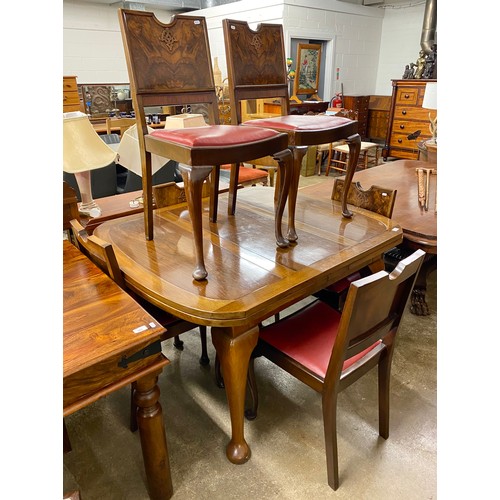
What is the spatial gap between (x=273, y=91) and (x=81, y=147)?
0.96m

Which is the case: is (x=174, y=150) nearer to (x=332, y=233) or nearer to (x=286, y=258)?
(x=286, y=258)

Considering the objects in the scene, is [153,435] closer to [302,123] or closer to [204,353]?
[204,353]

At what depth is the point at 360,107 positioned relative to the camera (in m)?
7.05

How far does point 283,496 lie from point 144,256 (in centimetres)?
100

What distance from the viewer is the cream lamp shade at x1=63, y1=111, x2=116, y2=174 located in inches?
68.1

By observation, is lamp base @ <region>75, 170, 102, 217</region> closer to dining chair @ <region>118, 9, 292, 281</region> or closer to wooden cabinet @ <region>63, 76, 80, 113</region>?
dining chair @ <region>118, 9, 292, 281</region>

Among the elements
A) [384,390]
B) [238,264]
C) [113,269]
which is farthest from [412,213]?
[113,269]

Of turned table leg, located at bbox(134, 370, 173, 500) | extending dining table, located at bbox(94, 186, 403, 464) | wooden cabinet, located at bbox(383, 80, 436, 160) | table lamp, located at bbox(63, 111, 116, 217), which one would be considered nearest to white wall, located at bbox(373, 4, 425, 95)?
wooden cabinet, located at bbox(383, 80, 436, 160)

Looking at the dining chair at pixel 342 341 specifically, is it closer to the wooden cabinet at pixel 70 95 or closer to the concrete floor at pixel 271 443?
the concrete floor at pixel 271 443

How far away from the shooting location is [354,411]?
1.70m

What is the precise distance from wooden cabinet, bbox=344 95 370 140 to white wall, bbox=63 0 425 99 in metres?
0.24

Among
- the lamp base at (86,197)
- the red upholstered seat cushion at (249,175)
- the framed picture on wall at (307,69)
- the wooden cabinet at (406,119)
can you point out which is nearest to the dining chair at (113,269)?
the lamp base at (86,197)

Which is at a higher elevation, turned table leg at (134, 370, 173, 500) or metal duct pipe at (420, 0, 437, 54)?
metal duct pipe at (420, 0, 437, 54)
